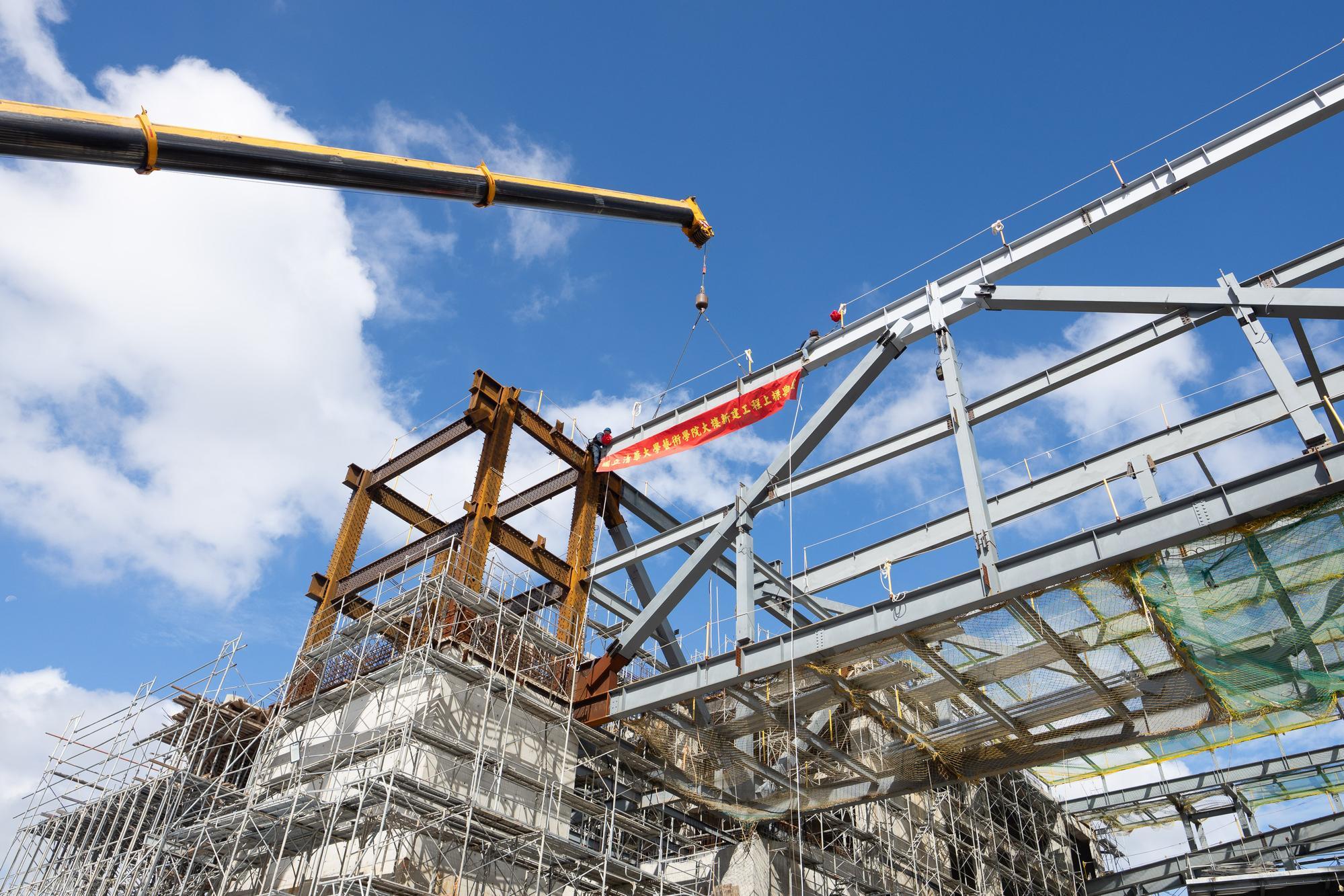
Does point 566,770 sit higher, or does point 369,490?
point 369,490

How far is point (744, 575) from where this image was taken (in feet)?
59.7

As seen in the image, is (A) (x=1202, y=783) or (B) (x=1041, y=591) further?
(A) (x=1202, y=783)

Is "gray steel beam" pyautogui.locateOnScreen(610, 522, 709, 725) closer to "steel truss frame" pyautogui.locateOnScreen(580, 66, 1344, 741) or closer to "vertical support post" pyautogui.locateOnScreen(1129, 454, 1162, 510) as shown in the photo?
"steel truss frame" pyautogui.locateOnScreen(580, 66, 1344, 741)

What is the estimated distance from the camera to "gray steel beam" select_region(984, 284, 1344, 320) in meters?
14.4

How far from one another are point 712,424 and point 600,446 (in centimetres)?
319

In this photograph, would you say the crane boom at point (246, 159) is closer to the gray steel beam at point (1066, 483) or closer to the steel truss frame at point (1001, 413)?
the steel truss frame at point (1001, 413)

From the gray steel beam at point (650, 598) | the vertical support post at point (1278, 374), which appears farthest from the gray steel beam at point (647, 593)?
the vertical support post at point (1278, 374)

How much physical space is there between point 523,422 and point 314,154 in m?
7.64

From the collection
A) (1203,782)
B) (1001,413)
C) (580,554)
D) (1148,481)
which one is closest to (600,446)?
(580,554)

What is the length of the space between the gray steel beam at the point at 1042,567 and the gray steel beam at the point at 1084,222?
18.0 feet

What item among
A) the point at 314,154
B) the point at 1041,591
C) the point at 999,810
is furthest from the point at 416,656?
the point at 999,810

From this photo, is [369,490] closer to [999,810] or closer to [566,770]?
[566,770]

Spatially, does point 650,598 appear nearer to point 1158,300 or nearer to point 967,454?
point 967,454

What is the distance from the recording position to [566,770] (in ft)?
63.4
